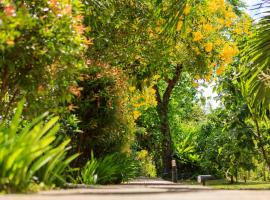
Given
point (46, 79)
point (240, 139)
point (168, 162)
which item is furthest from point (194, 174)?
point (46, 79)

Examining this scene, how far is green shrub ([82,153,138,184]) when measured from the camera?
7723 mm

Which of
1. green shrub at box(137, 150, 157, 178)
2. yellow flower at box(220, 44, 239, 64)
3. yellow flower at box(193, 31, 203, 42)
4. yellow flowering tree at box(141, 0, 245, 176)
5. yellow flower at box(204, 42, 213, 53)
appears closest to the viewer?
yellow flowering tree at box(141, 0, 245, 176)

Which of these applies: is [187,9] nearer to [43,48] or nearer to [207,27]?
[207,27]

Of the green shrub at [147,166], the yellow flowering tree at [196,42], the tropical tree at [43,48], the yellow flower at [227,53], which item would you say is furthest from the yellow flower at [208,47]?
the green shrub at [147,166]

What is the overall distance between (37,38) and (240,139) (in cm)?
917

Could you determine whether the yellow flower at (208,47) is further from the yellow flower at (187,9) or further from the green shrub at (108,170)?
the green shrub at (108,170)

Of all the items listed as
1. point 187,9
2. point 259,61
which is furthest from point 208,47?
point 259,61

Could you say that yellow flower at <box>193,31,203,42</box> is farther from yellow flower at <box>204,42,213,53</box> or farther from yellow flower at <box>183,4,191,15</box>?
yellow flower at <box>183,4,191,15</box>

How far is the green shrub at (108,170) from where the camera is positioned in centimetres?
772

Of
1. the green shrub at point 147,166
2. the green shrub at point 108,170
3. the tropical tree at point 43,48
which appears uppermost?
the green shrub at point 147,166

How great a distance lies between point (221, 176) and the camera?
17859 mm

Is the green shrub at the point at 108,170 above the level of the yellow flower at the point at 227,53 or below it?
below

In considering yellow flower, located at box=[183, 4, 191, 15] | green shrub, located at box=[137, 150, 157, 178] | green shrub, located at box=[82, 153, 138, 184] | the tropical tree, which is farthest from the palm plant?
green shrub, located at box=[137, 150, 157, 178]

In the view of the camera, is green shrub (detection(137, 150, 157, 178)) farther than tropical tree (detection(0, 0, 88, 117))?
Yes
